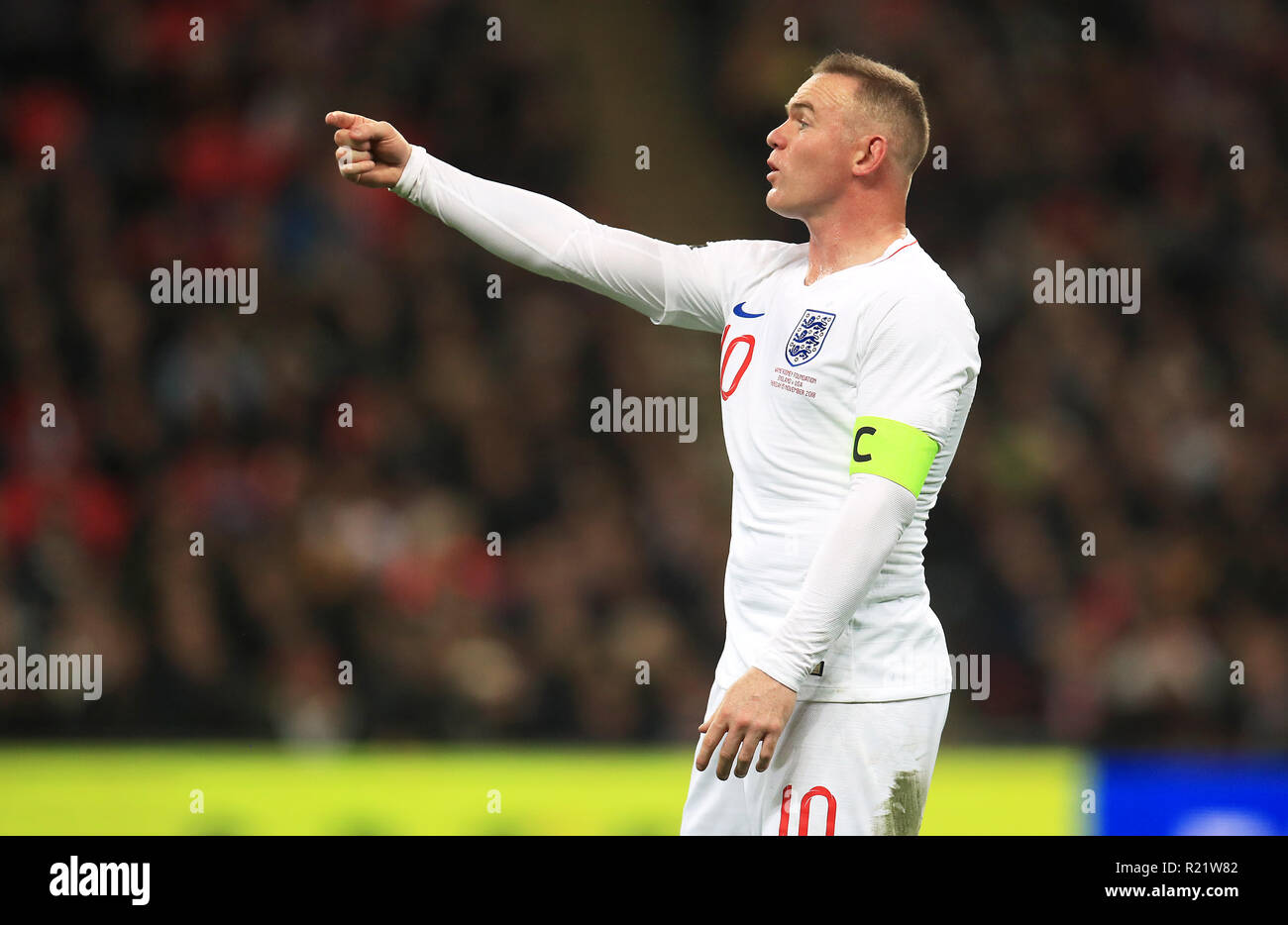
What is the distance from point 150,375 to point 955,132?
5.23 m

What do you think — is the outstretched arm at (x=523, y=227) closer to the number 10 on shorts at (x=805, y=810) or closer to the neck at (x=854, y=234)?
Answer: the neck at (x=854, y=234)

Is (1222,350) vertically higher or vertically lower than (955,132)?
lower

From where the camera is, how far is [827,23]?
1048 cm

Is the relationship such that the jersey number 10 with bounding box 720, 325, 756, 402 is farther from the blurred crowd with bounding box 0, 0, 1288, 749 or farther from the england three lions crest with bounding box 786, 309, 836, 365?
the blurred crowd with bounding box 0, 0, 1288, 749

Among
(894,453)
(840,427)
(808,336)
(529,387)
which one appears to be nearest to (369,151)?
(808,336)

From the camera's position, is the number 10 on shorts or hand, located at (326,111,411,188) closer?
the number 10 on shorts

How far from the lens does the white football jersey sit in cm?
369

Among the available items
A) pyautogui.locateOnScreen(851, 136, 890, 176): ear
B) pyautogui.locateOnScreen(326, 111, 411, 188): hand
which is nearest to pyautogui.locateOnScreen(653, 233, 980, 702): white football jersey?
pyautogui.locateOnScreen(851, 136, 890, 176): ear

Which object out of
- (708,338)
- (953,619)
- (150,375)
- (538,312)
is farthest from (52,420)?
(953,619)

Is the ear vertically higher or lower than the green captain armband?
higher

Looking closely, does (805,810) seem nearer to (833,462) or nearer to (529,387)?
(833,462)

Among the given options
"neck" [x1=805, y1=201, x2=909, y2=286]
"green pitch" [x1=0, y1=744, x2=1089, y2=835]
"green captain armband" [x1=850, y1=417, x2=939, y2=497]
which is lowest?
"green pitch" [x1=0, y1=744, x2=1089, y2=835]

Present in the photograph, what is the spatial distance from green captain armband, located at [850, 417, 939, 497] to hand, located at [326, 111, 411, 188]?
1.48m

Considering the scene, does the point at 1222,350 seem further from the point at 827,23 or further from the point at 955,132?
the point at 827,23
